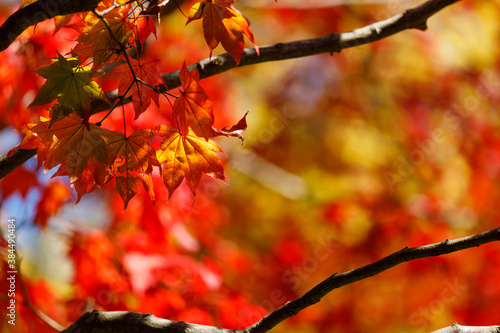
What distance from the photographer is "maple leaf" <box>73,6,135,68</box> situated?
3.60 feet

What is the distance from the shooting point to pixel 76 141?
3.48 feet

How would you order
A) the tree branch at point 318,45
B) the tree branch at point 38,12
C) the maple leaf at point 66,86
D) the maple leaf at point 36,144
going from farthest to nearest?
1. the tree branch at point 318,45
2. the maple leaf at point 36,144
3. the maple leaf at point 66,86
4. the tree branch at point 38,12

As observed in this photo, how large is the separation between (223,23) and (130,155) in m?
0.44

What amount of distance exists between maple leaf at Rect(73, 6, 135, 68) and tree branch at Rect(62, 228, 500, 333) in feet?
2.29

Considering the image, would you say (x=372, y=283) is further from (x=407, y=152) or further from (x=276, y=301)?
(x=407, y=152)

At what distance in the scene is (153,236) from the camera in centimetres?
268

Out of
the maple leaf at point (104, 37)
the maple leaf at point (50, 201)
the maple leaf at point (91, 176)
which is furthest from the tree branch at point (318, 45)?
the maple leaf at point (50, 201)

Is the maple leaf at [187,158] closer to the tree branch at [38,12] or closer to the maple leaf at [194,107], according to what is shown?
the maple leaf at [194,107]

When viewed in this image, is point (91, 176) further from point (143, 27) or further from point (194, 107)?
point (143, 27)

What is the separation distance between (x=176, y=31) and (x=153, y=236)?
2.33 meters

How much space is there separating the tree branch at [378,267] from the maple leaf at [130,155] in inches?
19.9

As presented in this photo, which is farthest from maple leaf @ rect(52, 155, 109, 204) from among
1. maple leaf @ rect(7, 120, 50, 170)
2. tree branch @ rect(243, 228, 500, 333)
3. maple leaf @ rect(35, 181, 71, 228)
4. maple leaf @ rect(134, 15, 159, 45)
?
maple leaf @ rect(35, 181, 71, 228)

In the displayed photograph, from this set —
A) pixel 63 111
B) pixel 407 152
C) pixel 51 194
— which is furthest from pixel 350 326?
pixel 63 111

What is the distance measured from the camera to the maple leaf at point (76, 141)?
1057 mm
